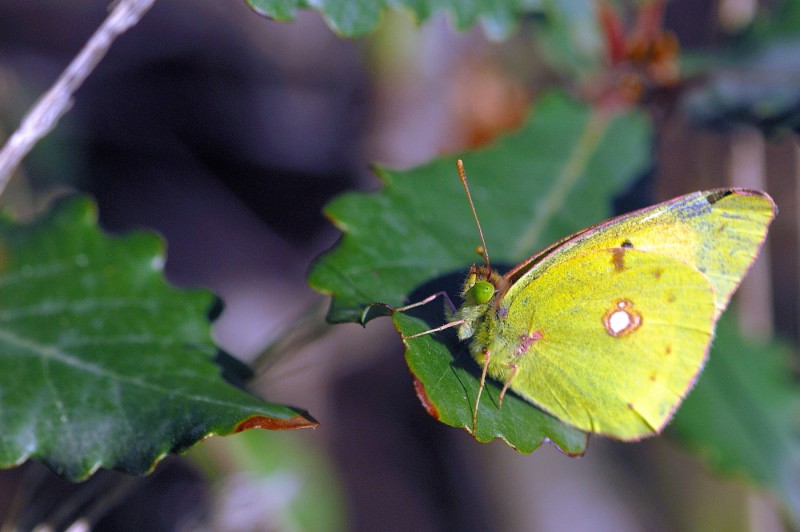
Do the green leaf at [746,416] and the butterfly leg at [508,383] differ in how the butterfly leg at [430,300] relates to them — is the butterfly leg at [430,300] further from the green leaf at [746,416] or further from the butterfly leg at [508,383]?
the green leaf at [746,416]

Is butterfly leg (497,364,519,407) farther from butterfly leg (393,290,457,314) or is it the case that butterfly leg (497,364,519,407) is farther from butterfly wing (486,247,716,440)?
butterfly leg (393,290,457,314)

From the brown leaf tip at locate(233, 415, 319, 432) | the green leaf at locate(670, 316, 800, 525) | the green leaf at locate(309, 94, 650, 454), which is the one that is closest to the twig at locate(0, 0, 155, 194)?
the green leaf at locate(309, 94, 650, 454)

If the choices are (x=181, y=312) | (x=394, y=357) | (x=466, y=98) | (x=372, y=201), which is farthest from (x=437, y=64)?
(x=181, y=312)

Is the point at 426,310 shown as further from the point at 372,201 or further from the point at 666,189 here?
the point at 666,189

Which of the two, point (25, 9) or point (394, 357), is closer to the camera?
point (25, 9)

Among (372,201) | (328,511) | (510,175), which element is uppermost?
(372,201)

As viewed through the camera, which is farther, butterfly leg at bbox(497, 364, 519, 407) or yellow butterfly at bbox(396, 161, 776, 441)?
yellow butterfly at bbox(396, 161, 776, 441)
